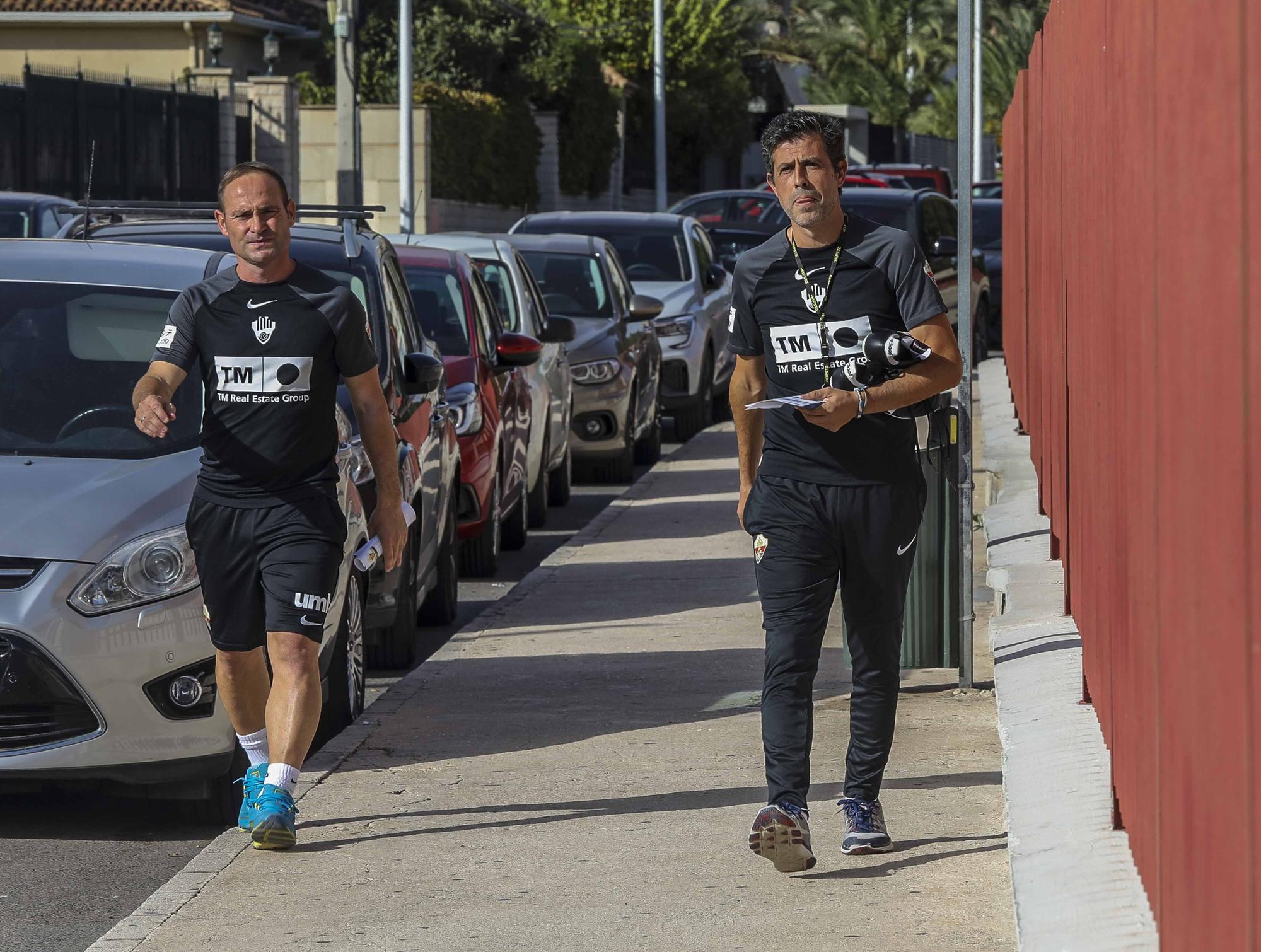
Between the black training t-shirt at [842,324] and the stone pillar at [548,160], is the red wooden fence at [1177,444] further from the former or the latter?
the stone pillar at [548,160]

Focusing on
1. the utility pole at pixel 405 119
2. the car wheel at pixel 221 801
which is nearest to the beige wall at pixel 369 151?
the utility pole at pixel 405 119

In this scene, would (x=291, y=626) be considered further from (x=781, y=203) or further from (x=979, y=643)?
(x=979, y=643)

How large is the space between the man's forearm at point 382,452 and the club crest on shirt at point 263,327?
14.0 inches

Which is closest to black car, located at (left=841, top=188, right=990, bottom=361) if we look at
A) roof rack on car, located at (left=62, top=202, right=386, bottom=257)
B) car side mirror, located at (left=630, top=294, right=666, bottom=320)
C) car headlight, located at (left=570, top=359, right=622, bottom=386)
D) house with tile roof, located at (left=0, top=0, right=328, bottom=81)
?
car side mirror, located at (left=630, top=294, right=666, bottom=320)

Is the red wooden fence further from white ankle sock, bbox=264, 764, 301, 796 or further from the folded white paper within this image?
white ankle sock, bbox=264, 764, 301, 796

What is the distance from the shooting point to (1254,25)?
8.77 ft

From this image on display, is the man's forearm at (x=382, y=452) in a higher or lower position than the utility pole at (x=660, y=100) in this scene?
lower

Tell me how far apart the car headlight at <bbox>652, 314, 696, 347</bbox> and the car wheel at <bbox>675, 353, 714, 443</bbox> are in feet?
1.71

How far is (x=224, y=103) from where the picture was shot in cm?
3553

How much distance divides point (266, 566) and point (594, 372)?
9320mm

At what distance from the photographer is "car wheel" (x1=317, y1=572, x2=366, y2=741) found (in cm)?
729

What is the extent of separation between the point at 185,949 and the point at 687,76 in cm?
5413

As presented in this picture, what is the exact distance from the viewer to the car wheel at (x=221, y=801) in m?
6.43

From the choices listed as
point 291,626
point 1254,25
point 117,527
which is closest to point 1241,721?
point 1254,25
